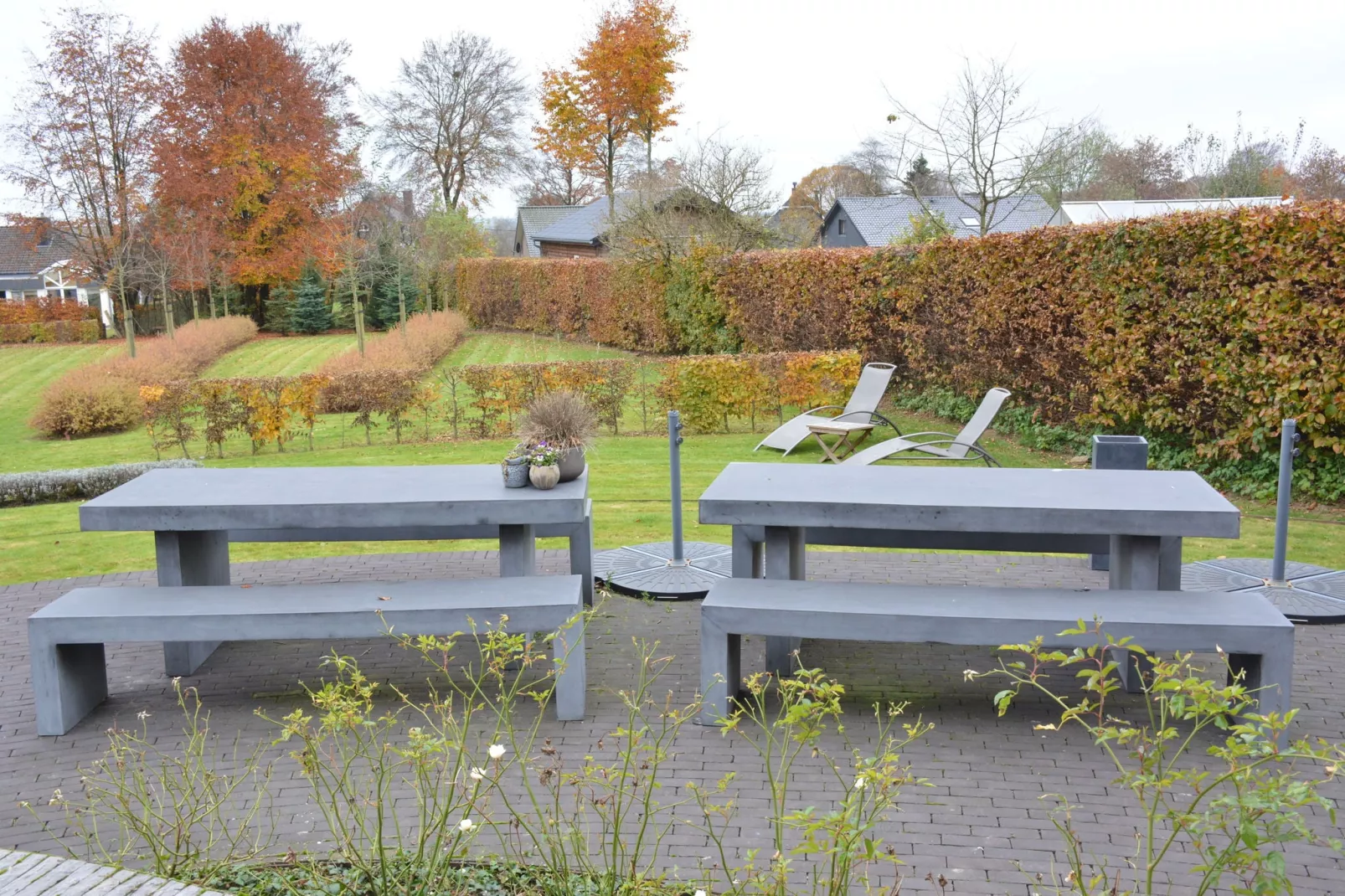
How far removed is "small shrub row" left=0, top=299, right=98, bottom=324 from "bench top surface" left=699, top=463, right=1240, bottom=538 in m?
32.3

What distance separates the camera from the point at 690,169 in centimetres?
2078

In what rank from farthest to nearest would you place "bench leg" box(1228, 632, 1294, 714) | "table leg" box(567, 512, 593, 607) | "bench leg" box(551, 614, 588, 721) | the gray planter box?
the gray planter box, "table leg" box(567, 512, 593, 607), "bench leg" box(551, 614, 588, 721), "bench leg" box(1228, 632, 1294, 714)

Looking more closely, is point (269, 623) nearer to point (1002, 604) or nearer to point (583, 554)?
point (583, 554)

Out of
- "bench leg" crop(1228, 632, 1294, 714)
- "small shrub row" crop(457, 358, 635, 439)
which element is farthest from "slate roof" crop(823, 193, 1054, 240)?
"bench leg" crop(1228, 632, 1294, 714)

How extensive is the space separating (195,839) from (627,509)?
16.7 feet

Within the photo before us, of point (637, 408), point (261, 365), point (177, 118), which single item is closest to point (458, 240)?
point (177, 118)

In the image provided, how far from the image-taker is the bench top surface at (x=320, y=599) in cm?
446

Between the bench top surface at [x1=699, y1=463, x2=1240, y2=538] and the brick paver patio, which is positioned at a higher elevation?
the bench top surface at [x1=699, y1=463, x2=1240, y2=538]

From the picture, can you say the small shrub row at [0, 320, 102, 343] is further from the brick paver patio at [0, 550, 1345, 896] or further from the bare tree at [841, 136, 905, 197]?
the bare tree at [841, 136, 905, 197]

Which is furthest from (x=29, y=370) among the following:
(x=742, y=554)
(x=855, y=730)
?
(x=855, y=730)

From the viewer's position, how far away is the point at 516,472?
5.18 meters

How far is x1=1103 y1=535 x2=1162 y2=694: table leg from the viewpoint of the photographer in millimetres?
4582

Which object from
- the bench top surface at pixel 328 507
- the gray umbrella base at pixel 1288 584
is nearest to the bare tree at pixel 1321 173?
the gray umbrella base at pixel 1288 584

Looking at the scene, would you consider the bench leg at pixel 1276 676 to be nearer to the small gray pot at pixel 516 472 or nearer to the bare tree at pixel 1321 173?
the small gray pot at pixel 516 472
